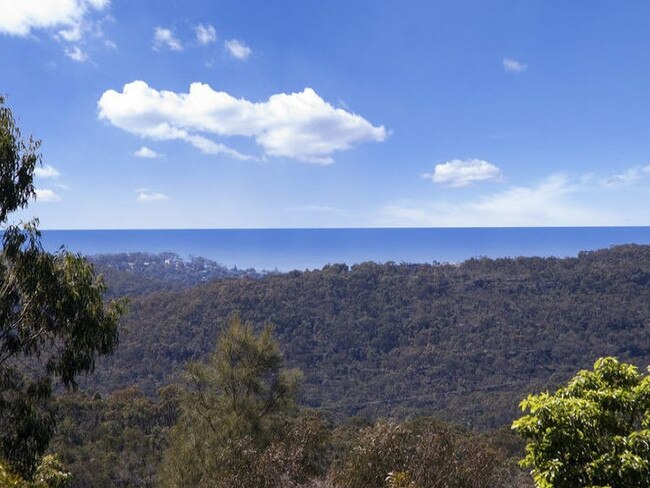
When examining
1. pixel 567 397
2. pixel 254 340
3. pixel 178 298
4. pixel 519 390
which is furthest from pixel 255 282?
pixel 567 397

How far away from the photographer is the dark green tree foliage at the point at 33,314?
7.00 m

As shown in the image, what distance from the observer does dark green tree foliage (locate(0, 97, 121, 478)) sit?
7.00 metres

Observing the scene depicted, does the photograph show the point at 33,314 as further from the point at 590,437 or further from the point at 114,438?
the point at 114,438

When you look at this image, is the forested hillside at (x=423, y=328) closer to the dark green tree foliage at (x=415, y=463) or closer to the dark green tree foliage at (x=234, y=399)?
Result: the dark green tree foliage at (x=234, y=399)

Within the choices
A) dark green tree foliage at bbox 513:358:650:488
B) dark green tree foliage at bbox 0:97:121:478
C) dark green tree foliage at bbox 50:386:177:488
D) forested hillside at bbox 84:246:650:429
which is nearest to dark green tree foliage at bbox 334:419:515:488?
dark green tree foliage at bbox 513:358:650:488

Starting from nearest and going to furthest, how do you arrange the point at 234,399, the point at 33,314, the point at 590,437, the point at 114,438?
the point at 590,437 < the point at 33,314 < the point at 234,399 < the point at 114,438

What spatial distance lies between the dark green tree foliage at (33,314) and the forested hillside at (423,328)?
1810 inches

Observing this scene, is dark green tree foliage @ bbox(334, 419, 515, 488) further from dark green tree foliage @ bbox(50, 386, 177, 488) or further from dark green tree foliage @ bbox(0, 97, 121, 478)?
dark green tree foliage @ bbox(50, 386, 177, 488)

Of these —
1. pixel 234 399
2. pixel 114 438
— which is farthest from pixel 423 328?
pixel 234 399

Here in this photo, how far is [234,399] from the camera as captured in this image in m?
11.9

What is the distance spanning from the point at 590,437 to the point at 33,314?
6.48m

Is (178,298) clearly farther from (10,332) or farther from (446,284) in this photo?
(10,332)

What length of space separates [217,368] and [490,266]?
9122 centimetres

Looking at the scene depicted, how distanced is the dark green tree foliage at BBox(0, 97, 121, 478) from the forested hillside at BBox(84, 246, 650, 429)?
1810 inches
